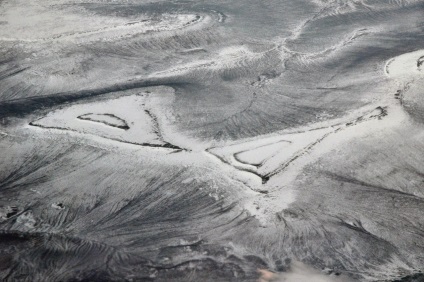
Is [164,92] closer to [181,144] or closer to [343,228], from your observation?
[181,144]

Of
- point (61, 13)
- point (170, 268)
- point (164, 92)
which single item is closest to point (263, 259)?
point (170, 268)

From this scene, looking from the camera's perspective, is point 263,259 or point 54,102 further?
point 54,102

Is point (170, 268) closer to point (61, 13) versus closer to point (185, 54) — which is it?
point (185, 54)

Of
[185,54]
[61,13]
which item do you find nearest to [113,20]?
[61,13]

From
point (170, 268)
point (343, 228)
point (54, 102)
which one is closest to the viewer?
point (170, 268)

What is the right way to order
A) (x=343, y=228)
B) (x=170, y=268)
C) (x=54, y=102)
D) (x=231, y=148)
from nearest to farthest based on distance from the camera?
(x=170, y=268)
(x=343, y=228)
(x=231, y=148)
(x=54, y=102)

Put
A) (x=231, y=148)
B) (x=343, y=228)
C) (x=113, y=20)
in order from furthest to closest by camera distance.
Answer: (x=113, y=20)
(x=231, y=148)
(x=343, y=228)
